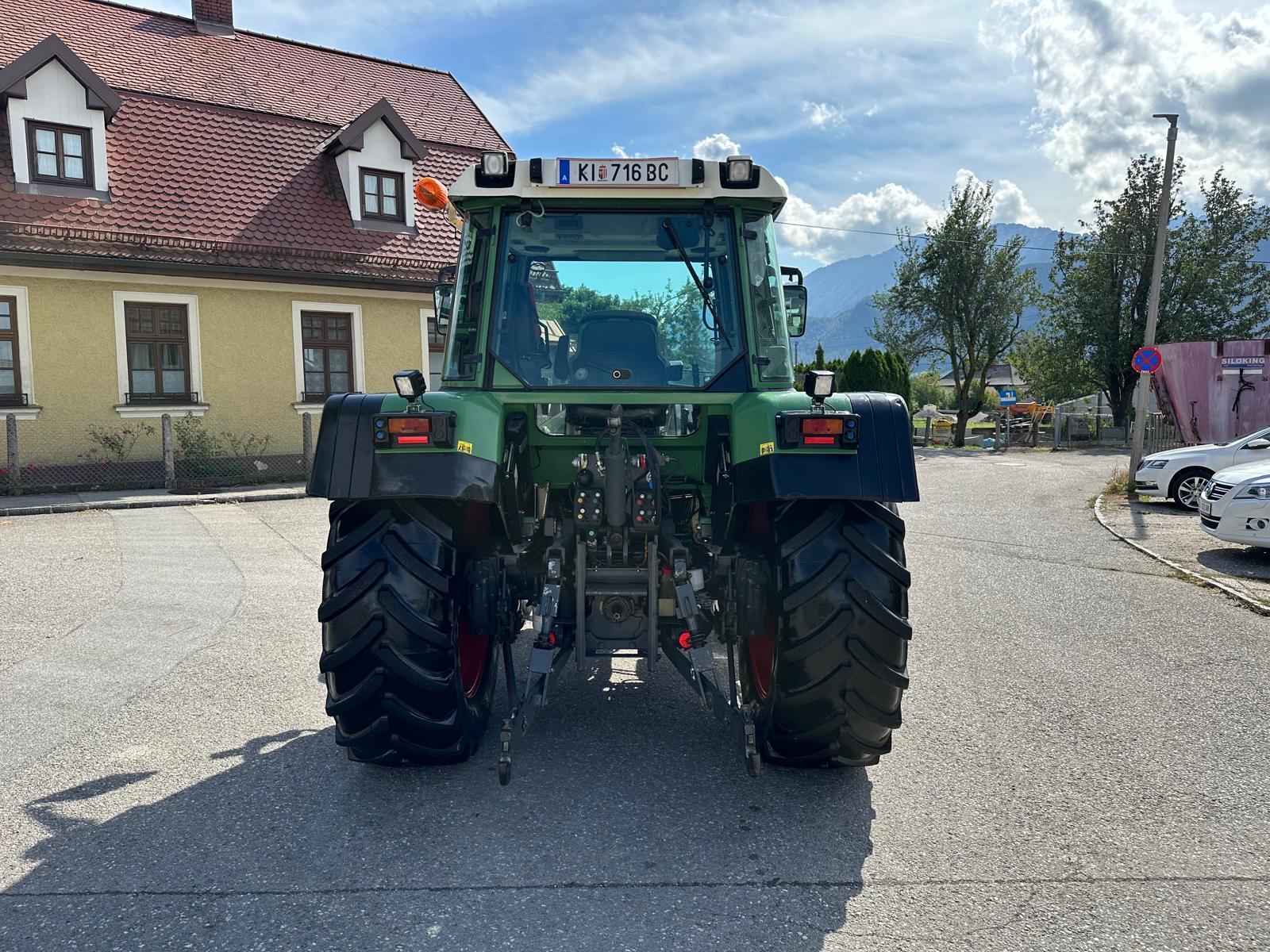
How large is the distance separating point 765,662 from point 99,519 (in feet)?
35.9

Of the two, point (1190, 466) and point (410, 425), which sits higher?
point (410, 425)

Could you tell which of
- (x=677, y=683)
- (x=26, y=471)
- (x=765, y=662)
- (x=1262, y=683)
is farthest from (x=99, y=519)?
(x=1262, y=683)

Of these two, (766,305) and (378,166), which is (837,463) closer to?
(766,305)

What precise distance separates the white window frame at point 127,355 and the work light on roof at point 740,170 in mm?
13922

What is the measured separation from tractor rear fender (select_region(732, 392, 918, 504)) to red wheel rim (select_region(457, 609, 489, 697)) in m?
1.43

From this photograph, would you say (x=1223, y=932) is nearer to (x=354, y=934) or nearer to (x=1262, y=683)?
(x=354, y=934)

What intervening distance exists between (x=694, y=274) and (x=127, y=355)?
14.6 m

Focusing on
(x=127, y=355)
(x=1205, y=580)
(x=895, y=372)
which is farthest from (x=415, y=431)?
(x=895, y=372)

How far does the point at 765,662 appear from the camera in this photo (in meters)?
4.38

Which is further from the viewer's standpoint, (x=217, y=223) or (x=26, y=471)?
(x=217, y=223)

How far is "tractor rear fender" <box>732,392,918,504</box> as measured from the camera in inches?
142

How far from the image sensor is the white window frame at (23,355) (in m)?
14.9

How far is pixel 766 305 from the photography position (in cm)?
440

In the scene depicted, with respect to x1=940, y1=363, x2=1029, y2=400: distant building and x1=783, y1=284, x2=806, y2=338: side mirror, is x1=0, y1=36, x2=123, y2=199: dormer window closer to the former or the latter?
x1=783, y1=284, x2=806, y2=338: side mirror
